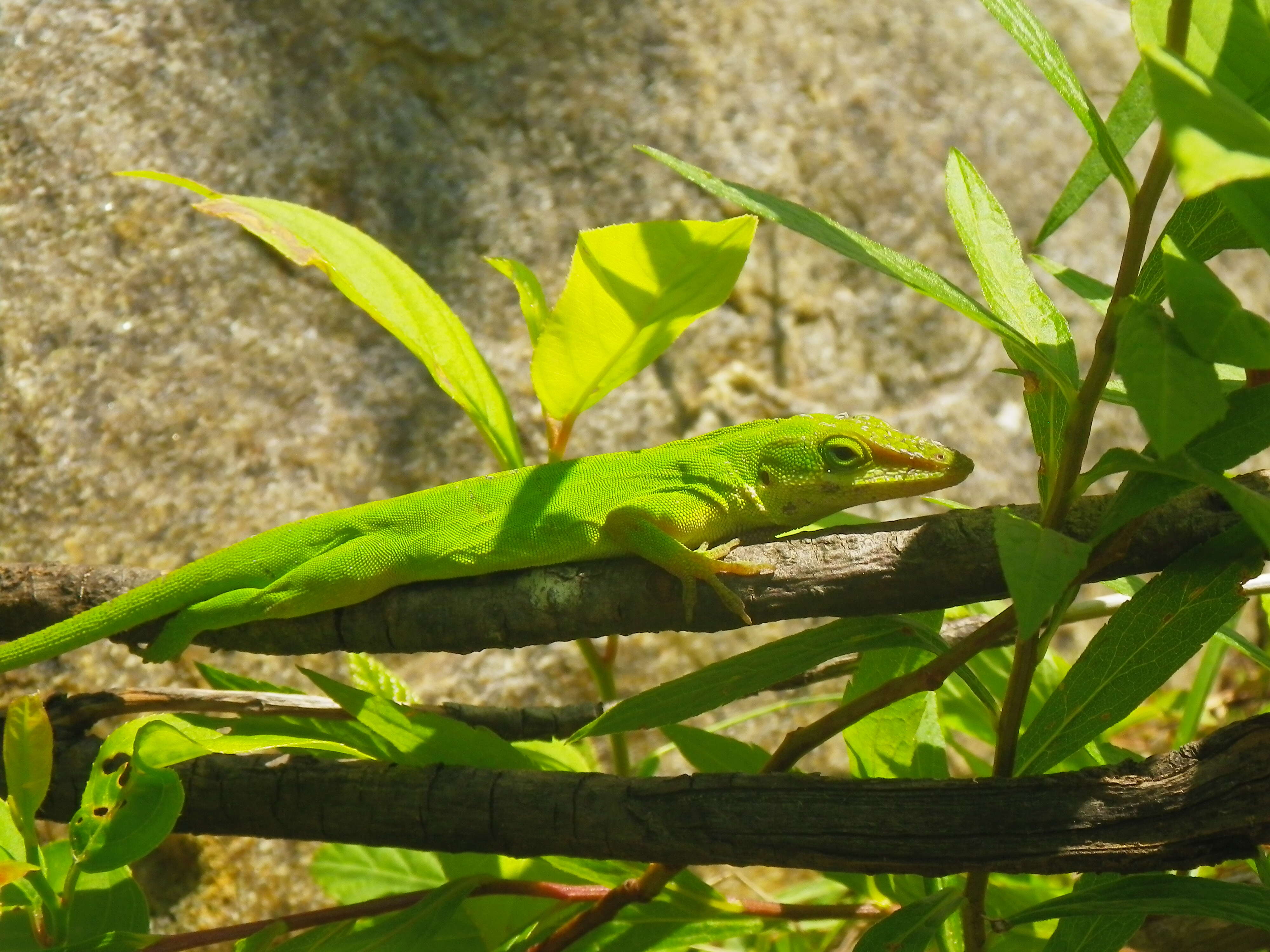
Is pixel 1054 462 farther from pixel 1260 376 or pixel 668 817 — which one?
pixel 668 817

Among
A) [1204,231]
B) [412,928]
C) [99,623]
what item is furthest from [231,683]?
[1204,231]

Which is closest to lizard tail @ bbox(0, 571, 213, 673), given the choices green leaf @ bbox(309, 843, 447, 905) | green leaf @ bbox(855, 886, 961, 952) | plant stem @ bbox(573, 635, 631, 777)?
green leaf @ bbox(309, 843, 447, 905)

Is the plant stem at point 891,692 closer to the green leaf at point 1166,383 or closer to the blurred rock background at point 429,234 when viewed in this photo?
the green leaf at point 1166,383

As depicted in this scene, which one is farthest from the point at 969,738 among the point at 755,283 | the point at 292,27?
the point at 292,27

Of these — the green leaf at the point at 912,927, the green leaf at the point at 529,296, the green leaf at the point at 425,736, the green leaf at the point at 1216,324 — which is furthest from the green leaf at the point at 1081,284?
the green leaf at the point at 425,736

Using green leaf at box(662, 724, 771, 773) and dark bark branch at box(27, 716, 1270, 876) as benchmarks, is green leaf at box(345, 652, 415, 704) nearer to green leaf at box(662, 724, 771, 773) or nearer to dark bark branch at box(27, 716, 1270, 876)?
dark bark branch at box(27, 716, 1270, 876)
